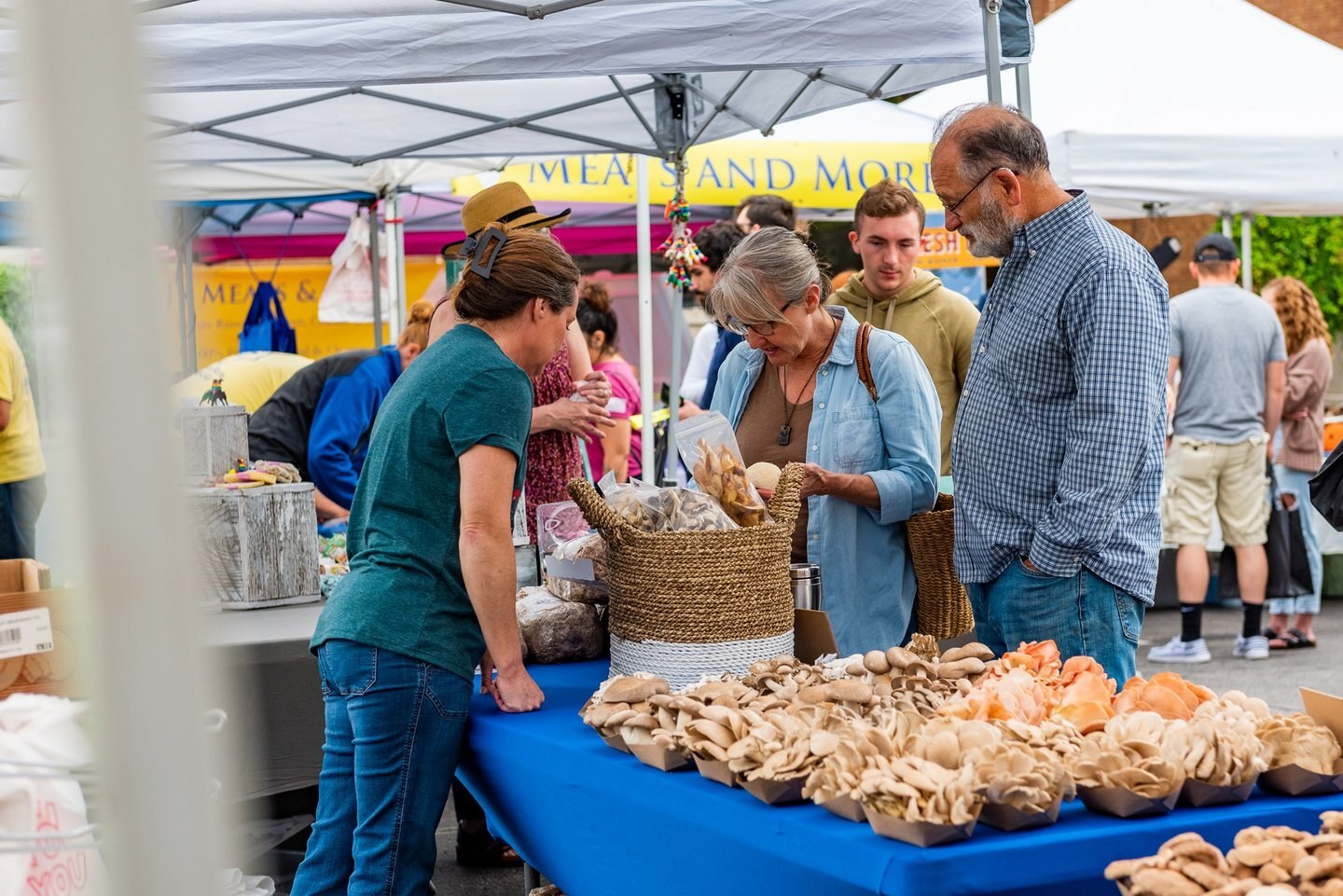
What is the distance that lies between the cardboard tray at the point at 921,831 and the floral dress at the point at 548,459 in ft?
6.18

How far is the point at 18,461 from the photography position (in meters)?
1.14

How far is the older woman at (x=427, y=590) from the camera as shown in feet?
6.61

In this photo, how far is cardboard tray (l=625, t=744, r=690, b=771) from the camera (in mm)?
1688

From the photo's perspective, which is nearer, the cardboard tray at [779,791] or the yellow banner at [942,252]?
the cardboard tray at [779,791]

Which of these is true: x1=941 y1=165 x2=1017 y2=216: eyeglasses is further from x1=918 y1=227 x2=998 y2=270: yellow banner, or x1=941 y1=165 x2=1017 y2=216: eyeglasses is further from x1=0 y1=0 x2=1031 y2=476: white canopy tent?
x1=918 y1=227 x2=998 y2=270: yellow banner

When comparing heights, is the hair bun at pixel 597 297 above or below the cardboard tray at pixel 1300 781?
above

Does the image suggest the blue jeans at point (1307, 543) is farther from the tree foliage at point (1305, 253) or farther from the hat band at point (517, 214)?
the tree foliage at point (1305, 253)

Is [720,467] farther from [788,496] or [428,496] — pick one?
[428,496]

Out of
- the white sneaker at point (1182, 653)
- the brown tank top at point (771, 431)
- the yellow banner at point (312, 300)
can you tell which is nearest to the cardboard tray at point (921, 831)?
the brown tank top at point (771, 431)

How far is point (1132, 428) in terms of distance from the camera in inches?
82.0

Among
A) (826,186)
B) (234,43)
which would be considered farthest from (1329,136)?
(234,43)

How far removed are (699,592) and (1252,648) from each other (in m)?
4.79

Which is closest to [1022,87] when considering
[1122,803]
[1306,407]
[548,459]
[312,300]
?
[548,459]

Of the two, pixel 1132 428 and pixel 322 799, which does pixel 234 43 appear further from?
pixel 1132 428
